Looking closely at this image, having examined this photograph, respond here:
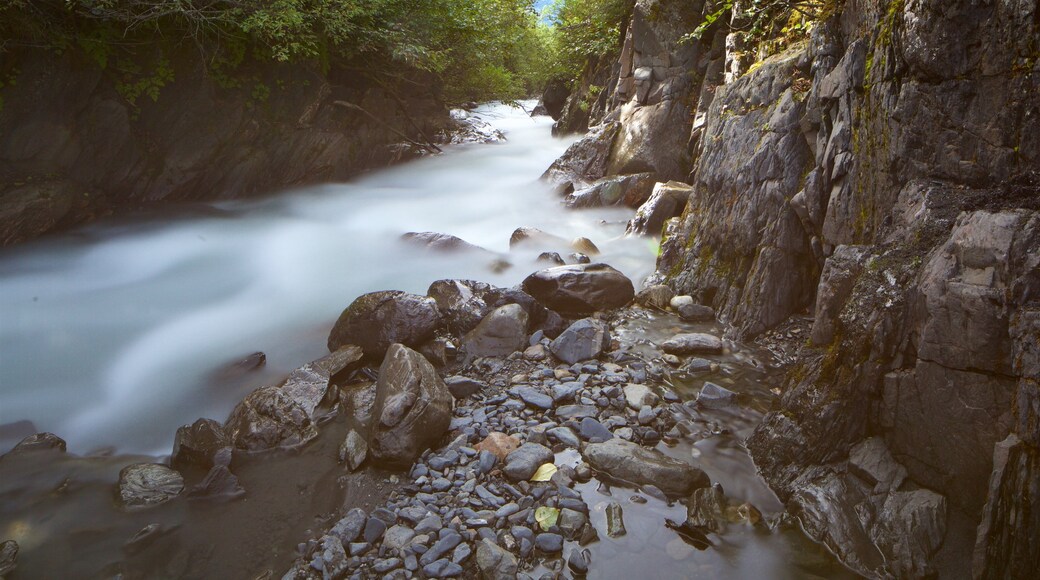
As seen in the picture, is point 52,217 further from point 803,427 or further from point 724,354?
point 803,427

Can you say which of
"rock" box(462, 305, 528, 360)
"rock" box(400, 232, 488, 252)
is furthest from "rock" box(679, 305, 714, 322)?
"rock" box(400, 232, 488, 252)

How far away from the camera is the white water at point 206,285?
20.3 ft

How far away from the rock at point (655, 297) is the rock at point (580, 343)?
1.19 m

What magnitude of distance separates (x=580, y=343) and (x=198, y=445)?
12.3 ft

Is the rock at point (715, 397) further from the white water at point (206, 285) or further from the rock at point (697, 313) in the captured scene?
the white water at point (206, 285)

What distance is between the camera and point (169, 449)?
213 inches

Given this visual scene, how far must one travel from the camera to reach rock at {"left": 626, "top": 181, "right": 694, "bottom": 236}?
9.74 meters

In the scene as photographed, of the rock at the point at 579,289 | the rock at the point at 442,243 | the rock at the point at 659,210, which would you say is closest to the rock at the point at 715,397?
the rock at the point at 579,289

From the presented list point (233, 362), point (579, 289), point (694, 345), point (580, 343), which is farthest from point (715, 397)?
point (233, 362)

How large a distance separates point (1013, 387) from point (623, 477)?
2441mm

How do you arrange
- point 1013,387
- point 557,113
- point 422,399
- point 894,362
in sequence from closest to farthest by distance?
1. point 1013,387
2. point 894,362
3. point 422,399
4. point 557,113

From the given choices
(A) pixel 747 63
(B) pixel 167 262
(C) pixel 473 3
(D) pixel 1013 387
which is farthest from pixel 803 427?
(C) pixel 473 3

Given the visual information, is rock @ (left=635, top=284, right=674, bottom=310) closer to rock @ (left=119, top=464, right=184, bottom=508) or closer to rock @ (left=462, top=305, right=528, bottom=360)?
rock @ (left=462, top=305, right=528, bottom=360)

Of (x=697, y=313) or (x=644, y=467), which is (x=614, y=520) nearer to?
(x=644, y=467)
